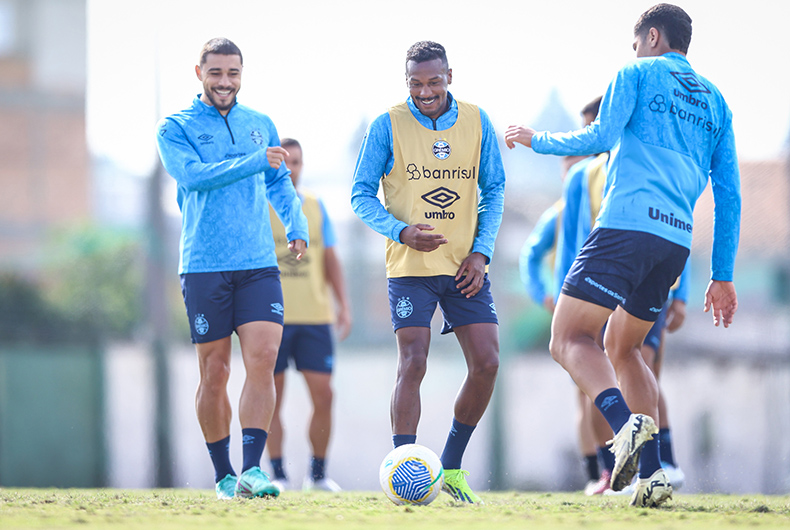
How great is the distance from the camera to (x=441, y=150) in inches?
167

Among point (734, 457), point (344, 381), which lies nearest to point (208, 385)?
point (344, 381)

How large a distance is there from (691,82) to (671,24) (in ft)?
1.02

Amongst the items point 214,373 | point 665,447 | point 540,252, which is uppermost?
point 540,252

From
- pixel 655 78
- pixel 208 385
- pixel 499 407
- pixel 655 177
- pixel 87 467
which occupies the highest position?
pixel 655 78

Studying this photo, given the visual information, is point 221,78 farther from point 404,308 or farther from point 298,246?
Answer: point 404,308

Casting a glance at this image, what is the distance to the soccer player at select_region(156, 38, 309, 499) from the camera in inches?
171

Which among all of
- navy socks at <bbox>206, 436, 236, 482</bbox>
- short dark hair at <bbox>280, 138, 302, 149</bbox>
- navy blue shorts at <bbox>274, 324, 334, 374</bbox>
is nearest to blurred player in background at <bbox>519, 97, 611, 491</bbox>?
navy blue shorts at <bbox>274, 324, 334, 374</bbox>

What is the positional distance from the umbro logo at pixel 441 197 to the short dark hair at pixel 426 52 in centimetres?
59

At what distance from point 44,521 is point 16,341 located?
5962 mm

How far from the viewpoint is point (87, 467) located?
824cm

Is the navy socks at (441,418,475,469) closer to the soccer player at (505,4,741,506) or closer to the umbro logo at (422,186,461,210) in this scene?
the soccer player at (505,4,741,506)

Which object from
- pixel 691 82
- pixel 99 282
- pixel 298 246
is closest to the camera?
pixel 691 82

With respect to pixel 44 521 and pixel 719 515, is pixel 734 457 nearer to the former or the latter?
pixel 719 515

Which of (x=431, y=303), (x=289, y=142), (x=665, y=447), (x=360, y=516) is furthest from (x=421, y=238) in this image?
(x=289, y=142)
